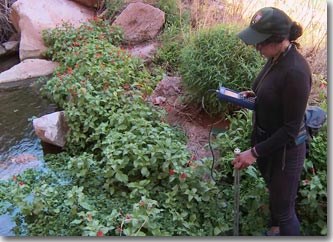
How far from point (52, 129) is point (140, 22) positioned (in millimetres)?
2453

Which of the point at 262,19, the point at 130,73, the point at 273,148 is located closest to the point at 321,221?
the point at 273,148

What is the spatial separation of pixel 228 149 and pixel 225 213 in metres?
0.52

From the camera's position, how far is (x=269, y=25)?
213cm

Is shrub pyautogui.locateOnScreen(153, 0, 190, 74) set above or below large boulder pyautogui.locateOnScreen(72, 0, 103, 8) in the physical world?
above

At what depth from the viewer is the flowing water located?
3.78m

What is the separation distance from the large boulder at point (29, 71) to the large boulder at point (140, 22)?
1.01 metres

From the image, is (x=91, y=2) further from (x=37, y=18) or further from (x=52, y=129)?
(x=52, y=129)

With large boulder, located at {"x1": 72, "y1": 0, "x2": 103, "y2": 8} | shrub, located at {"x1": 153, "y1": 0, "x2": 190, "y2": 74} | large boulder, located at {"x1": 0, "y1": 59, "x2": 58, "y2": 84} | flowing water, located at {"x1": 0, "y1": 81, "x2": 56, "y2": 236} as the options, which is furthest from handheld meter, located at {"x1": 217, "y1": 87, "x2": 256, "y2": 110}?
large boulder, located at {"x1": 72, "y1": 0, "x2": 103, "y2": 8}

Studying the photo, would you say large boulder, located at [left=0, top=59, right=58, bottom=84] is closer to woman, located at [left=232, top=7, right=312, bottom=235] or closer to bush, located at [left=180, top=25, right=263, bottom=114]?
bush, located at [left=180, top=25, right=263, bottom=114]

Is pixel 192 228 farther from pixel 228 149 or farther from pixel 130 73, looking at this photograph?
pixel 130 73

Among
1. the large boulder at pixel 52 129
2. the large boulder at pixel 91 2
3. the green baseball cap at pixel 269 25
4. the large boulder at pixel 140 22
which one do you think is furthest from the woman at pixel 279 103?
the large boulder at pixel 91 2

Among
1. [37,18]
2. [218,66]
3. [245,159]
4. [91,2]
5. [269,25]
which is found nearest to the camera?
[269,25]

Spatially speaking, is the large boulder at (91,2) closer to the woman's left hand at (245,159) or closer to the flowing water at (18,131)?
the flowing water at (18,131)

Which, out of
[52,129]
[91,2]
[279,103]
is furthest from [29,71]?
[279,103]
